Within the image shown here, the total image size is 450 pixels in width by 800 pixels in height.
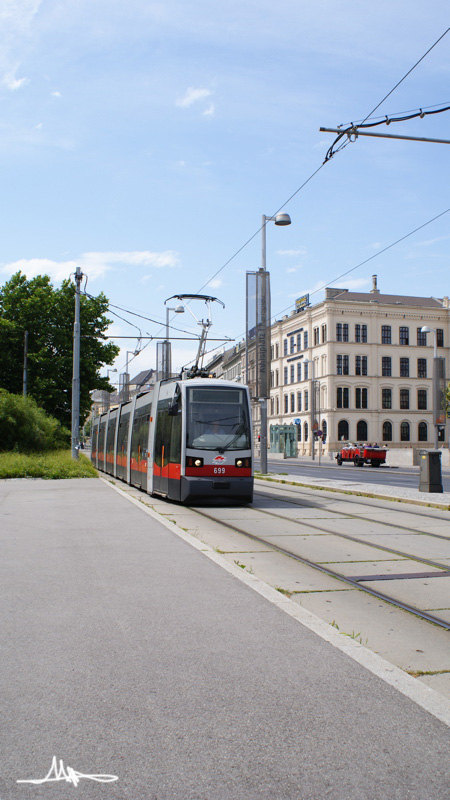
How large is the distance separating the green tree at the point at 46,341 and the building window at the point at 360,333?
130 ft

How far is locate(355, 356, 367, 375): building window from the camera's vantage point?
3140 inches

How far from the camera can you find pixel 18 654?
15.2ft

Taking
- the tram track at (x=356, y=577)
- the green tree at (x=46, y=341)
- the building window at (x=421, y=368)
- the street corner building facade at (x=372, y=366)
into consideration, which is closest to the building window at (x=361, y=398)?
the street corner building facade at (x=372, y=366)

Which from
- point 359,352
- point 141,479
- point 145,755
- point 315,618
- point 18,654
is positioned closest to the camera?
point 145,755

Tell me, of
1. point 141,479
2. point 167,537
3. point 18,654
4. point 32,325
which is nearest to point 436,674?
point 18,654

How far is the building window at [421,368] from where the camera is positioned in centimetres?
8206

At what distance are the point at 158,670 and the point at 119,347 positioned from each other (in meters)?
44.8

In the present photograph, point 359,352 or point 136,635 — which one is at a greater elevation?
point 359,352

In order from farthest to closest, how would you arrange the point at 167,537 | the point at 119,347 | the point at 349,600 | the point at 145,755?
the point at 119,347, the point at 167,537, the point at 349,600, the point at 145,755

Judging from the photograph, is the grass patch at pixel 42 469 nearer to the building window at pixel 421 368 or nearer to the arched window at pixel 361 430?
the arched window at pixel 361 430

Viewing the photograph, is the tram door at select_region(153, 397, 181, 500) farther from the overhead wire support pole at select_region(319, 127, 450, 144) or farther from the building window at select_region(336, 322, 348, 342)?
the building window at select_region(336, 322, 348, 342)

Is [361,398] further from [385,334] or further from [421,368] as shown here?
[421,368]

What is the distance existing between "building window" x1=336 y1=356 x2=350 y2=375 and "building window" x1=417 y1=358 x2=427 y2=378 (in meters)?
8.76

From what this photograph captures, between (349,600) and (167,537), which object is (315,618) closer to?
(349,600)
